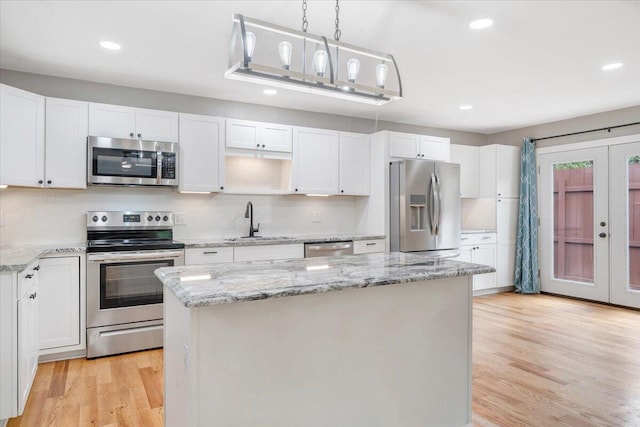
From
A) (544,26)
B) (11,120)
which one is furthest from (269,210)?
(544,26)

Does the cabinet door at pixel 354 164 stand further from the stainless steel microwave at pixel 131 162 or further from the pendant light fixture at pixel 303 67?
the pendant light fixture at pixel 303 67

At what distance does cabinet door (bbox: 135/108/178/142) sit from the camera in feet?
12.6

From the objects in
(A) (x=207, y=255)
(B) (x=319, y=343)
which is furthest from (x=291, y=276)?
(A) (x=207, y=255)

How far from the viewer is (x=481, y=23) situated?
2.75m

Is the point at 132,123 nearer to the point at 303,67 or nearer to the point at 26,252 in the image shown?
the point at 26,252

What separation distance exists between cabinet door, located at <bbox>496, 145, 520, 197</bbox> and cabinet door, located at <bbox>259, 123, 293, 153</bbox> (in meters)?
3.34

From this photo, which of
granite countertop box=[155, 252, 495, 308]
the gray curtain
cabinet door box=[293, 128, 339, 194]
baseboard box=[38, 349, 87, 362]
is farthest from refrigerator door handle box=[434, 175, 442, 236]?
baseboard box=[38, 349, 87, 362]

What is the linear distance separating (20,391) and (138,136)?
91.4 inches

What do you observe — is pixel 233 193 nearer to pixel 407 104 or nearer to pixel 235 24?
pixel 407 104

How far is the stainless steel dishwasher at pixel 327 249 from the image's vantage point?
14.4 feet

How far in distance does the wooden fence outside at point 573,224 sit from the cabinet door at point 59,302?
6.04m

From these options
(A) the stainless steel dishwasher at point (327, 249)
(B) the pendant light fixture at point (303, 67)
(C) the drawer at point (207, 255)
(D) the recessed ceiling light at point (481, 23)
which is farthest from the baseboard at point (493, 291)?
(B) the pendant light fixture at point (303, 67)

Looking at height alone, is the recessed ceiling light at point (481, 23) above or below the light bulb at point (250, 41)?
above

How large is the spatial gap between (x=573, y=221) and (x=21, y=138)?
6.49m
